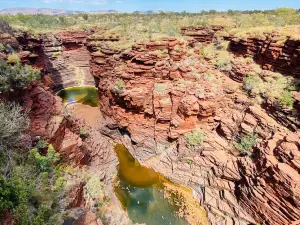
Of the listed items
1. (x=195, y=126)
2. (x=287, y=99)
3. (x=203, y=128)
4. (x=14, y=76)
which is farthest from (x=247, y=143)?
(x=14, y=76)

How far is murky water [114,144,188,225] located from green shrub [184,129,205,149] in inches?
135

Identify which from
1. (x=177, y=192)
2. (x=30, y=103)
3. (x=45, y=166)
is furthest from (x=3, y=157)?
(x=177, y=192)

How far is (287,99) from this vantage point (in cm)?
1556

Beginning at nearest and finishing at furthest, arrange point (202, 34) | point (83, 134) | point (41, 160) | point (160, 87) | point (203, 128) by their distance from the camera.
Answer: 1. point (41, 160)
2. point (83, 134)
3. point (203, 128)
4. point (160, 87)
5. point (202, 34)

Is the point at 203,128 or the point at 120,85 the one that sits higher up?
the point at 120,85

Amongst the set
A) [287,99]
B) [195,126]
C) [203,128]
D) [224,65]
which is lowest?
[203,128]

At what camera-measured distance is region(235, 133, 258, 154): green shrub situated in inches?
613

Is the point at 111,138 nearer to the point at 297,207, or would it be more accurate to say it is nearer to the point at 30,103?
the point at 30,103

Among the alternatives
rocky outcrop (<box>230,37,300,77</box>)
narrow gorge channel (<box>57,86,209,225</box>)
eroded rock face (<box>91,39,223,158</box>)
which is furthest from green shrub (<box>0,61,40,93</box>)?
rocky outcrop (<box>230,37,300,77</box>)

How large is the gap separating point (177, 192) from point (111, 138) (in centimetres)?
892

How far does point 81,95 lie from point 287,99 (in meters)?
27.4

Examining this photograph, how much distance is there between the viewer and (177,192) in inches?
648

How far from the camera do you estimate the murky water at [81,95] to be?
3125cm

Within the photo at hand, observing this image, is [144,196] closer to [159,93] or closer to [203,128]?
[203,128]
